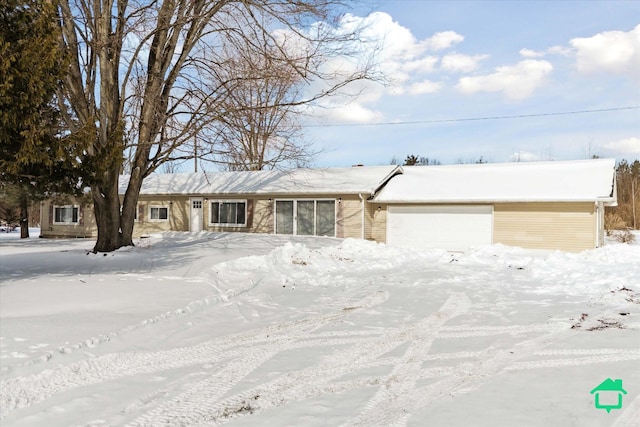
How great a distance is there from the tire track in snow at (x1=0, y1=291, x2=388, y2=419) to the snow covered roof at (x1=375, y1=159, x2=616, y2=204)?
13622mm

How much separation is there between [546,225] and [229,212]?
1465 centimetres

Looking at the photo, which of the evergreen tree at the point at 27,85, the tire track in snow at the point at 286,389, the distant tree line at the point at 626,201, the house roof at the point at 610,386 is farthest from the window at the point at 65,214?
the distant tree line at the point at 626,201

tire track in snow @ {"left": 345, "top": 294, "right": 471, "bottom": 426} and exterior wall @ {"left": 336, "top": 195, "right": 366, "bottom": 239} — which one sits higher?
exterior wall @ {"left": 336, "top": 195, "right": 366, "bottom": 239}

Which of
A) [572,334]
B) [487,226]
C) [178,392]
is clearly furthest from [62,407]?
[487,226]

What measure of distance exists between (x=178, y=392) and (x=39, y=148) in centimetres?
544

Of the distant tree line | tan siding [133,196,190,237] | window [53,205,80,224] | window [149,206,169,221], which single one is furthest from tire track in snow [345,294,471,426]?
the distant tree line

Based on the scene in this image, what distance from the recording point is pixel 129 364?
191 inches

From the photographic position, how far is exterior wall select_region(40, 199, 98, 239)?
26438 millimetres

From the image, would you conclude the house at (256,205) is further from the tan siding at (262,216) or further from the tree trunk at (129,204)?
the tree trunk at (129,204)

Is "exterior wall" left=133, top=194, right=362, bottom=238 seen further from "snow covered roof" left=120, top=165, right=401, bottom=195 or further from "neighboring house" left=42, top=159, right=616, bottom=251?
"snow covered roof" left=120, top=165, right=401, bottom=195

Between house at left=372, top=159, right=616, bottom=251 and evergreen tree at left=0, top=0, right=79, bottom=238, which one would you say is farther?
house at left=372, top=159, right=616, bottom=251

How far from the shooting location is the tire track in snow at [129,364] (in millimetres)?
4031

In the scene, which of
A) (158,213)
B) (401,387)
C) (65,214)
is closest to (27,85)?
(401,387)

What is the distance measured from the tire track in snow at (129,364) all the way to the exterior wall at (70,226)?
2280 centimetres
